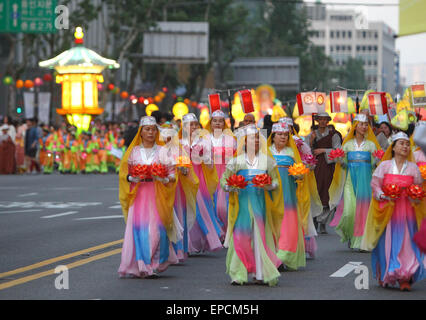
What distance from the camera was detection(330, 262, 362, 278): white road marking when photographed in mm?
11955

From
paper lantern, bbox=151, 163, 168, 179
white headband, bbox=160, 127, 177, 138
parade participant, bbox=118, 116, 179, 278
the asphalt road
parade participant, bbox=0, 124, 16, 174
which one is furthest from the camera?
parade participant, bbox=0, 124, 16, 174

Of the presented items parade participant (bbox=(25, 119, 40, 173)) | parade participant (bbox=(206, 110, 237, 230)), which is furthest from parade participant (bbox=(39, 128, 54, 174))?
parade participant (bbox=(206, 110, 237, 230))

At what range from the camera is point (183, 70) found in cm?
9712

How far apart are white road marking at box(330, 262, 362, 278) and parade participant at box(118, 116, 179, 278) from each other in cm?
173

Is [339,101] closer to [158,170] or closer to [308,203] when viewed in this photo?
[308,203]

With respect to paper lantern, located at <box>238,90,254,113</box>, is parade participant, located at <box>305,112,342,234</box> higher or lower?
lower

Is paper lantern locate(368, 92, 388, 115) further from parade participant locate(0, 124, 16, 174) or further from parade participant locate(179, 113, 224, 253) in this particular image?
parade participant locate(0, 124, 16, 174)

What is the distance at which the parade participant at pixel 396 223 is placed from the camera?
35.6 ft

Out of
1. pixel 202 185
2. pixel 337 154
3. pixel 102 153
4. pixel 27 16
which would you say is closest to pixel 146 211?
pixel 202 185

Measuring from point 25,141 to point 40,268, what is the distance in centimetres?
2491

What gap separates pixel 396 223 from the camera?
11.1 m

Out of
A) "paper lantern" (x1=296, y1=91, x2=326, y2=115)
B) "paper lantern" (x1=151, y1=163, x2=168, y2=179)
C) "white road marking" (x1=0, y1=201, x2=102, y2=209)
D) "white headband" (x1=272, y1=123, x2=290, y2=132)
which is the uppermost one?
"paper lantern" (x1=296, y1=91, x2=326, y2=115)

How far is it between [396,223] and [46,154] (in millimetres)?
28007

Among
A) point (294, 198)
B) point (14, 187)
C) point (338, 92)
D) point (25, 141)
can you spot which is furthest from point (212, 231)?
point (25, 141)
